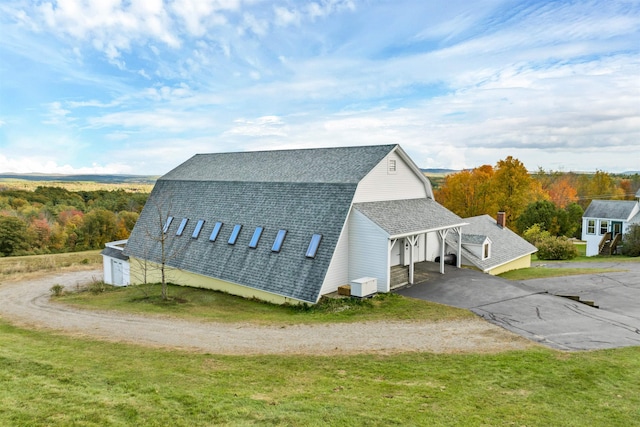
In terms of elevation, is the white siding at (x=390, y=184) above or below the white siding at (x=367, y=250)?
above

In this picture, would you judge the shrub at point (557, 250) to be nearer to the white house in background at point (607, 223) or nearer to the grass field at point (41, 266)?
the white house in background at point (607, 223)

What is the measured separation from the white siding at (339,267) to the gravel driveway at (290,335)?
152 inches

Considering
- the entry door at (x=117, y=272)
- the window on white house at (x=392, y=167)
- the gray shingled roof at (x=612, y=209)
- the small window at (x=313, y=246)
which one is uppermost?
the window on white house at (x=392, y=167)

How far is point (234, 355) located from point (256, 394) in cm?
302

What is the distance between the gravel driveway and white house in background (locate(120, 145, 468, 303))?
4042 millimetres

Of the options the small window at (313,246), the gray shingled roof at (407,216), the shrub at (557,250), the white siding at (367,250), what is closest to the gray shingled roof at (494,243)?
the gray shingled roof at (407,216)

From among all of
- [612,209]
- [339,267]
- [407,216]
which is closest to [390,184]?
[407,216]

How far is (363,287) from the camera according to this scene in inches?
690

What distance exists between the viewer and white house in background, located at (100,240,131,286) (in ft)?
98.1

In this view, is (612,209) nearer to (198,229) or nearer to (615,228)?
(615,228)

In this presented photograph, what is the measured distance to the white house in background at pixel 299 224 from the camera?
742 inches

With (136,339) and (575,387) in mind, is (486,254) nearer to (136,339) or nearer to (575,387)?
(575,387)

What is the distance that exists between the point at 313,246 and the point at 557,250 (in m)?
29.4

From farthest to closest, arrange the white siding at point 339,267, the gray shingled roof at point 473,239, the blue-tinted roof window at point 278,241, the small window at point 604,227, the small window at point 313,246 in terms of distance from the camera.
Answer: the small window at point 604,227 → the gray shingled roof at point 473,239 → the blue-tinted roof window at point 278,241 → the small window at point 313,246 → the white siding at point 339,267
